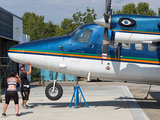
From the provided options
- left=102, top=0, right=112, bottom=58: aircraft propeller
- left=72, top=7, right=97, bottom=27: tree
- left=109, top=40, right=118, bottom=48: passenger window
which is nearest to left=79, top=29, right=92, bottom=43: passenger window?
left=102, top=0, right=112, bottom=58: aircraft propeller

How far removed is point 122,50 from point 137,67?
1.02 metres

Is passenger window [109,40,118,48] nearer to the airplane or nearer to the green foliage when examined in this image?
the airplane

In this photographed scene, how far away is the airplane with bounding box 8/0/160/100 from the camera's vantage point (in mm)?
10539

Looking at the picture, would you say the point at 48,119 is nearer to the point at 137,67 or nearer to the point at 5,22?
the point at 137,67

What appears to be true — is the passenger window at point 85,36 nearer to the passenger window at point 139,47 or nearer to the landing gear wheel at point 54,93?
the passenger window at point 139,47

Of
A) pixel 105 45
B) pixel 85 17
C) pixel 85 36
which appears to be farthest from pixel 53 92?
pixel 85 17

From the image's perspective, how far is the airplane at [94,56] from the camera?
10539mm

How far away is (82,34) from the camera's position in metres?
10.9

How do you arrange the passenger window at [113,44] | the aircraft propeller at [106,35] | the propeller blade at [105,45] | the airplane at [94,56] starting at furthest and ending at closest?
the airplane at [94,56] → the passenger window at [113,44] → the propeller blade at [105,45] → the aircraft propeller at [106,35]

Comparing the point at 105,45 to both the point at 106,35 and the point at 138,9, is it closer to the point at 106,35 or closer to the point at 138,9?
the point at 106,35

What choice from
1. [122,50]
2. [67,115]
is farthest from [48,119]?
[122,50]

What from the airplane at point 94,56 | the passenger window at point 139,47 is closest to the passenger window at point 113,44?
the airplane at point 94,56

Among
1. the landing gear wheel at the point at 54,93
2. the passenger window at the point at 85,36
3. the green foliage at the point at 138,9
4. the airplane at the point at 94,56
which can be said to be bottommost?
the landing gear wheel at the point at 54,93

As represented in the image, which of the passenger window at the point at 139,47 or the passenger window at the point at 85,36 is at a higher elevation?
the passenger window at the point at 85,36
